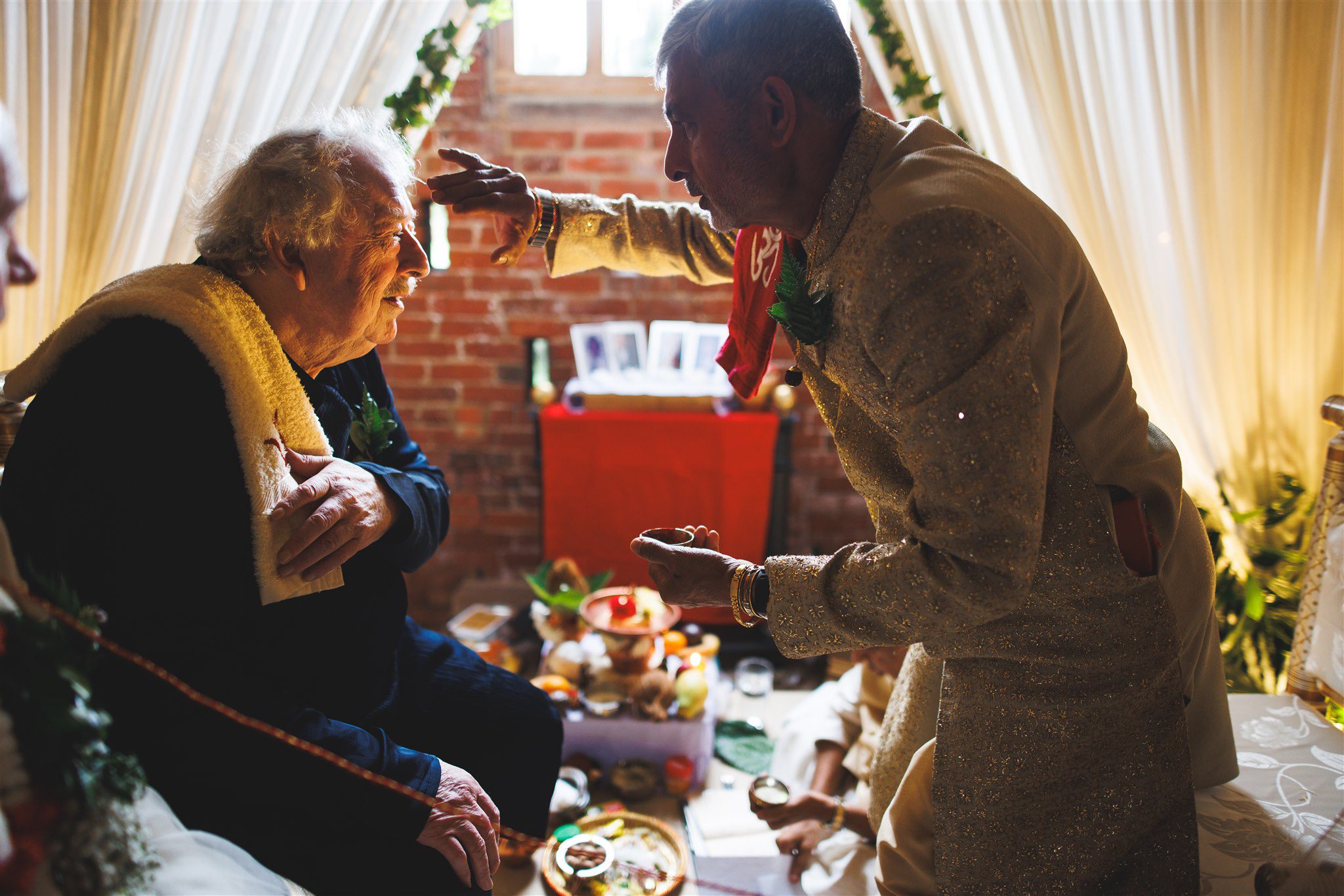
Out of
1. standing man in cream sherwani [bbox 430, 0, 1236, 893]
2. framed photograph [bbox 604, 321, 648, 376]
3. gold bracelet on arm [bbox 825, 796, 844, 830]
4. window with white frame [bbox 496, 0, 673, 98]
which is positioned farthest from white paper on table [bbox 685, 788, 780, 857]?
window with white frame [bbox 496, 0, 673, 98]

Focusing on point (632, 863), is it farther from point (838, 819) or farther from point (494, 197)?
point (494, 197)

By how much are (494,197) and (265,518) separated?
0.79 m

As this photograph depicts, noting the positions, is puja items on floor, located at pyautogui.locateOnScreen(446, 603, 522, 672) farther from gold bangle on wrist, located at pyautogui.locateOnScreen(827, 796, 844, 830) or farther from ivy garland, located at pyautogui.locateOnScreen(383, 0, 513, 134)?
ivy garland, located at pyautogui.locateOnScreen(383, 0, 513, 134)

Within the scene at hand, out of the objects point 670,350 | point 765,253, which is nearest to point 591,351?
point 670,350

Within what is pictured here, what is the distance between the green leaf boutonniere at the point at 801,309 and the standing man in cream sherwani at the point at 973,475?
2 cm

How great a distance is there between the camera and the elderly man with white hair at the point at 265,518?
1.18 meters

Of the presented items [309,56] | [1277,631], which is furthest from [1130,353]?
[309,56]

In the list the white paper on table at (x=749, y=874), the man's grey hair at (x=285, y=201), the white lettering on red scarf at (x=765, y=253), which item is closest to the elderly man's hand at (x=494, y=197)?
the man's grey hair at (x=285, y=201)

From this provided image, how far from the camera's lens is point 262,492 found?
1303 millimetres

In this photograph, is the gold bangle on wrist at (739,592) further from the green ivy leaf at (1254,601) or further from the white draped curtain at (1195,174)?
the green ivy leaf at (1254,601)

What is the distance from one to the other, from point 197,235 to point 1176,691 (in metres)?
1.74

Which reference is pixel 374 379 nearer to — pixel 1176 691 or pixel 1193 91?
pixel 1176 691

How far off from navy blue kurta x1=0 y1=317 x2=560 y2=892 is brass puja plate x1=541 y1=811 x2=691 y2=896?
0.61 metres

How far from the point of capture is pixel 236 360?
1307 millimetres
